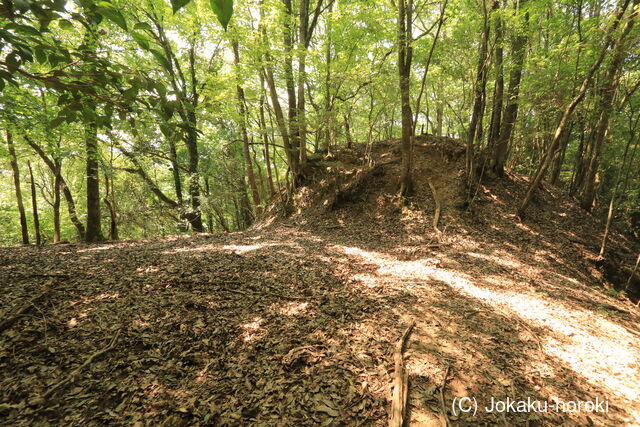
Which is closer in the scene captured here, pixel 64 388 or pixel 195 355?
pixel 64 388

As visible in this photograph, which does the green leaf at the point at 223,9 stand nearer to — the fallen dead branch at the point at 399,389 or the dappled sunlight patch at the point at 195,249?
the fallen dead branch at the point at 399,389

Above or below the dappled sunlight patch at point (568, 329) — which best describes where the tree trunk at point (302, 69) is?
above

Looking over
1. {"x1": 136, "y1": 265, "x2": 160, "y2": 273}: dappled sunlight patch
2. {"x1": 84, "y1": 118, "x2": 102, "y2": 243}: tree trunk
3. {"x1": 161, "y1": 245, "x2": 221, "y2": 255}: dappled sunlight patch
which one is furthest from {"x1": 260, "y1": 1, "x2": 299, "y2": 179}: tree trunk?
{"x1": 84, "y1": 118, "x2": 102, "y2": 243}: tree trunk

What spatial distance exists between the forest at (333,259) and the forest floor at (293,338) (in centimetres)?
3

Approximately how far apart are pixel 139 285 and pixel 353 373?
11.7 ft

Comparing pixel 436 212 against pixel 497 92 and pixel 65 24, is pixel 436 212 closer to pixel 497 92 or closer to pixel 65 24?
pixel 497 92

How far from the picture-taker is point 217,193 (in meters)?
13.5

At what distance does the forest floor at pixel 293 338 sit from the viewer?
8.10 feet

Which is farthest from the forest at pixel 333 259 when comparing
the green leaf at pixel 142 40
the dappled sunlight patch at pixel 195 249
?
the dappled sunlight patch at pixel 195 249

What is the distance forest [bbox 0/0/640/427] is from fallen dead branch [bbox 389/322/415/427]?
0.03m

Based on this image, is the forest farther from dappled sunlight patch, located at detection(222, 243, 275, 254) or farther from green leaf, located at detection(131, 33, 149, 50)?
dappled sunlight patch, located at detection(222, 243, 275, 254)

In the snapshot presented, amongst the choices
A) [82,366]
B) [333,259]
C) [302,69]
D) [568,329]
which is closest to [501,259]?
[568,329]

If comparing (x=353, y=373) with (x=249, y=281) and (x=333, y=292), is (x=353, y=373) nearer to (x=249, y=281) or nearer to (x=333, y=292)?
(x=333, y=292)

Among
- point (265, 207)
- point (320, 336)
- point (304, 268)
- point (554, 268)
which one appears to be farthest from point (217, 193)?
point (554, 268)
